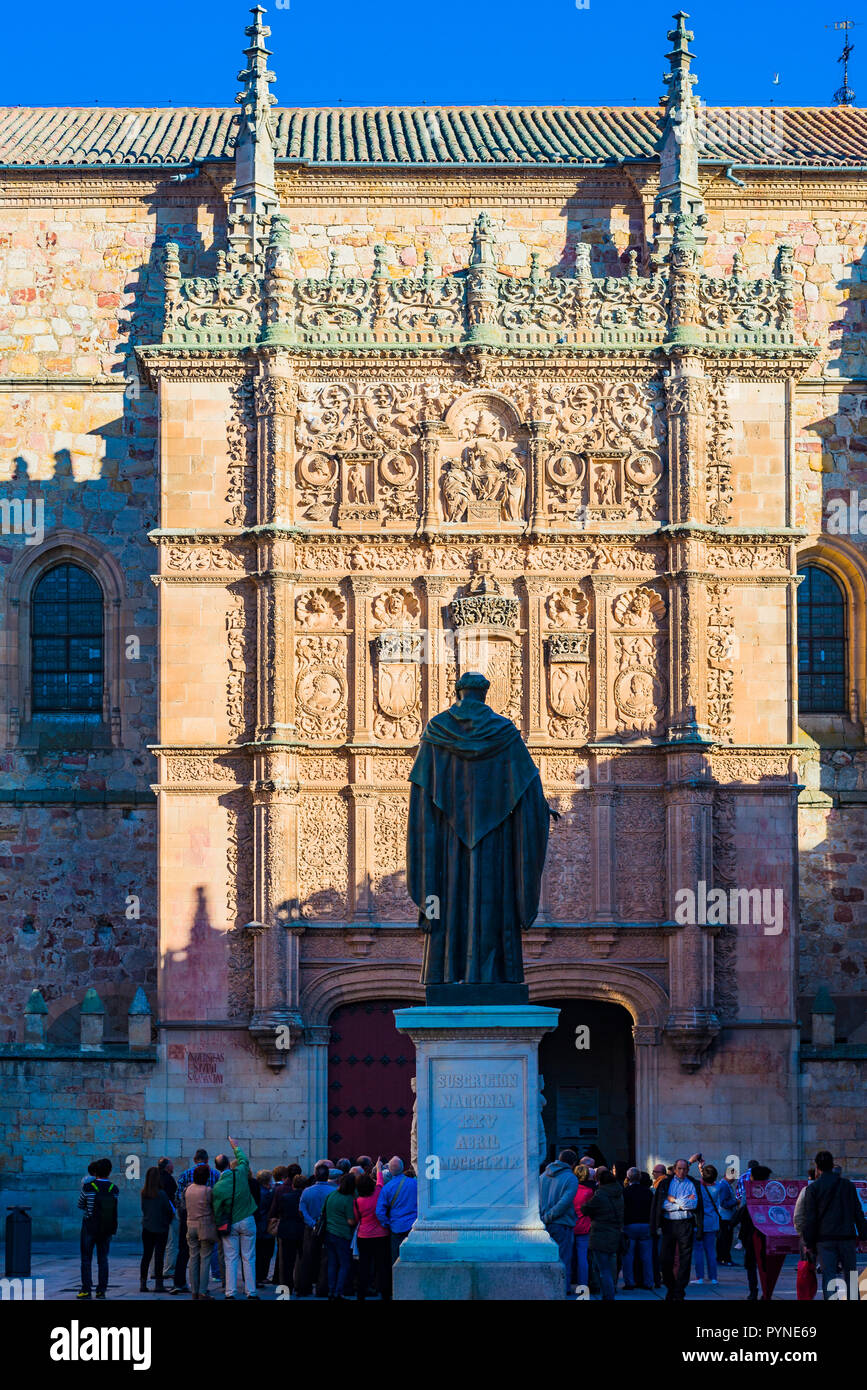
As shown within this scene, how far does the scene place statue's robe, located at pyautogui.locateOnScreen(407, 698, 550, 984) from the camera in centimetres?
1928

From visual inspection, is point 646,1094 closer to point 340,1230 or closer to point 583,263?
point 340,1230

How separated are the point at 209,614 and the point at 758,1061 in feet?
33.5

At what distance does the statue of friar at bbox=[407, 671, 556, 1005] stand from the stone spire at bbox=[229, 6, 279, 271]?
760 inches

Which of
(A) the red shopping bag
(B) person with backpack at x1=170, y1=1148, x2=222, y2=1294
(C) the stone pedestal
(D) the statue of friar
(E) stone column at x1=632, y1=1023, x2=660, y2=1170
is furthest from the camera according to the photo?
(E) stone column at x1=632, y1=1023, x2=660, y2=1170

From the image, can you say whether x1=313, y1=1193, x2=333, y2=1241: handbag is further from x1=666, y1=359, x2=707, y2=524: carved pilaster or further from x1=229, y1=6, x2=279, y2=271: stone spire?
x1=229, y1=6, x2=279, y2=271: stone spire

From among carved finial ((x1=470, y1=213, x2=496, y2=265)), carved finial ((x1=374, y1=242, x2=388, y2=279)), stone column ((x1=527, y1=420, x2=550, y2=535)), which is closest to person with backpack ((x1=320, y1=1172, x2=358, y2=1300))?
stone column ((x1=527, y1=420, x2=550, y2=535))

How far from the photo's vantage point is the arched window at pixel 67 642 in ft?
124

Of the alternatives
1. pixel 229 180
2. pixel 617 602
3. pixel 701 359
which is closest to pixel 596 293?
pixel 701 359

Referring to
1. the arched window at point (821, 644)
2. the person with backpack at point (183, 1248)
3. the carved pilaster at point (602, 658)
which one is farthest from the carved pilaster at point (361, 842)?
the arched window at point (821, 644)

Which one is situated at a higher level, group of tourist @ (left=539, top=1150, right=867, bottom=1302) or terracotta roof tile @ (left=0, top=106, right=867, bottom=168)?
terracotta roof tile @ (left=0, top=106, right=867, bottom=168)

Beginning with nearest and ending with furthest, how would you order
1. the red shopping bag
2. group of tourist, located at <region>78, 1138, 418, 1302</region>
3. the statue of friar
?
1. the statue of friar
2. the red shopping bag
3. group of tourist, located at <region>78, 1138, 418, 1302</region>

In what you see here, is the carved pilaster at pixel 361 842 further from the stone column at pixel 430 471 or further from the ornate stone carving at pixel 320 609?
the stone column at pixel 430 471

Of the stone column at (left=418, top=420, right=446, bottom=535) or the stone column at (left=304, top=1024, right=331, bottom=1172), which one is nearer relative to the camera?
the stone column at (left=304, top=1024, right=331, bottom=1172)

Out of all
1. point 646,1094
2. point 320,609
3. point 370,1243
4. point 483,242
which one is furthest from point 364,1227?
point 483,242
